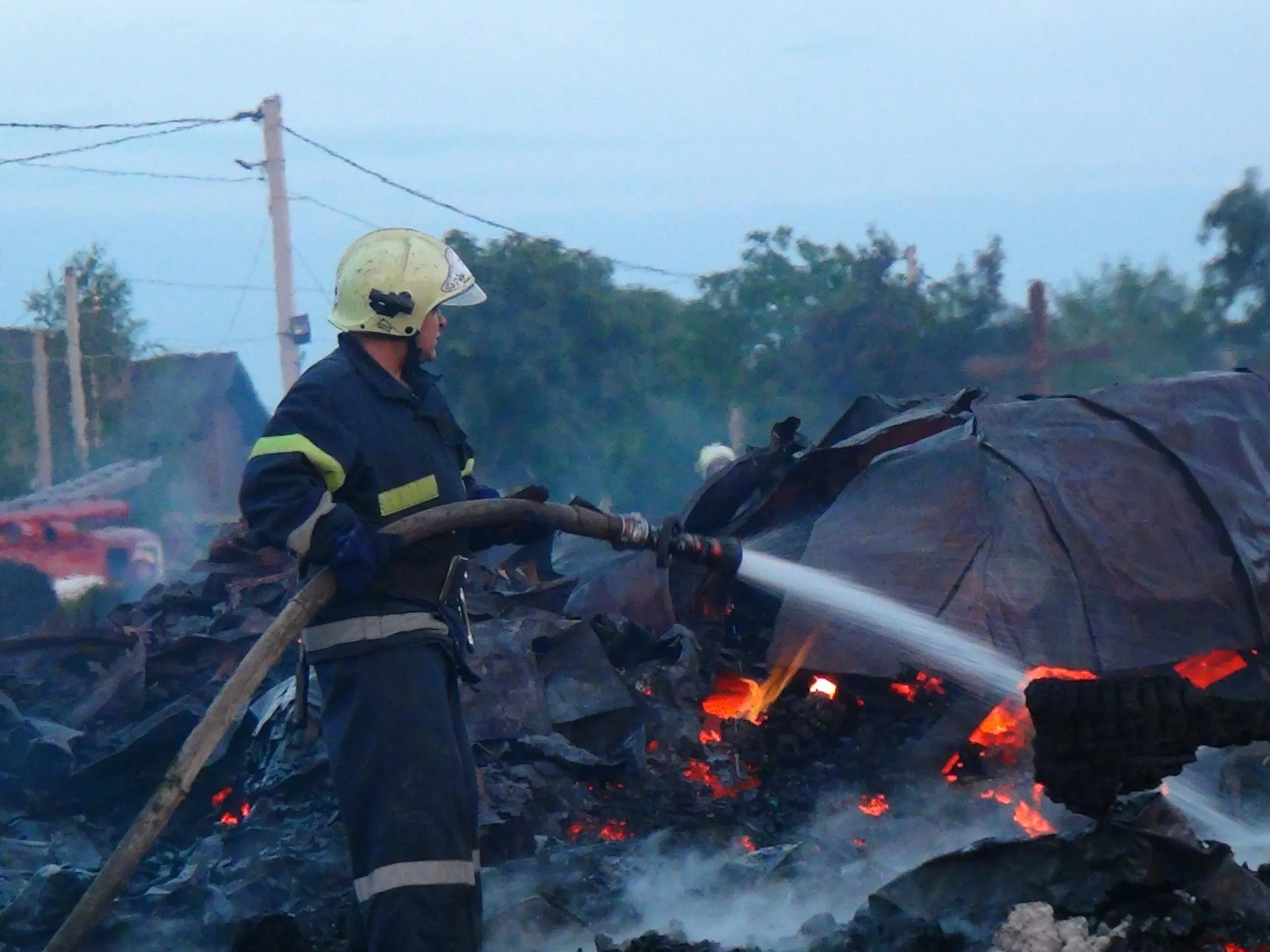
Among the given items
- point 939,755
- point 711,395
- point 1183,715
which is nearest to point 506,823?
point 939,755

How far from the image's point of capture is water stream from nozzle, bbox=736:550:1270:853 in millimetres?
6219

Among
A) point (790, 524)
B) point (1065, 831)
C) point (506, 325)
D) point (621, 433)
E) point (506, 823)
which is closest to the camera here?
point (1065, 831)

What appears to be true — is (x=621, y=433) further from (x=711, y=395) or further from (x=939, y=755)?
(x=939, y=755)

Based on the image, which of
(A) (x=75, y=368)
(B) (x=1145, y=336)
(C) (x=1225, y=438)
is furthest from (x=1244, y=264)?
(A) (x=75, y=368)

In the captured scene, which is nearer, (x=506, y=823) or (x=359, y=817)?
(x=359, y=817)

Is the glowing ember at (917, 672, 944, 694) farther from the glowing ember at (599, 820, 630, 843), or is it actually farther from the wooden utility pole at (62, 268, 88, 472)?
the wooden utility pole at (62, 268, 88, 472)

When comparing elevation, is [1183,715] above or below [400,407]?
below

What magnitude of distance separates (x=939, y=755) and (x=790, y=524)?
1.85 m

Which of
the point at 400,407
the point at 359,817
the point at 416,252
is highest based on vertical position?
the point at 416,252

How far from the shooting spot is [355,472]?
14.2 feet

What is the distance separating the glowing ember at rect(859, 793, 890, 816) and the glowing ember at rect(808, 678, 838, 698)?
70cm

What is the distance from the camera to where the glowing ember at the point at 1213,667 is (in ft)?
22.7

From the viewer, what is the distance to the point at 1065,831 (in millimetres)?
5723

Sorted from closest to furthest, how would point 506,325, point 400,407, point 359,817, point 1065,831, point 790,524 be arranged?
A: 1. point 359,817
2. point 400,407
3. point 1065,831
4. point 790,524
5. point 506,325
